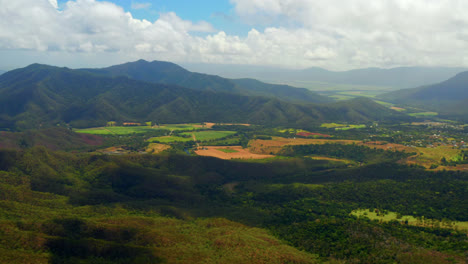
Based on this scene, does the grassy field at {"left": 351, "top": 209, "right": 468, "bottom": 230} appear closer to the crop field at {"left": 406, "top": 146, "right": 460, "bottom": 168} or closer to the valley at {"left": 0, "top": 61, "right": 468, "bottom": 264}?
the valley at {"left": 0, "top": 61, "right": 468, "bottom": 264}

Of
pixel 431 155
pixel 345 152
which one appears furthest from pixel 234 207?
pixel 431 155

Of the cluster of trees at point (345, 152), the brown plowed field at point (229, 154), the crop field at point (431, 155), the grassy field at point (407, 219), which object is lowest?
the grassy field at point (407, 219)

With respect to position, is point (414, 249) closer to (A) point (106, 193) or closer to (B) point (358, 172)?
(B) point (358, 172)

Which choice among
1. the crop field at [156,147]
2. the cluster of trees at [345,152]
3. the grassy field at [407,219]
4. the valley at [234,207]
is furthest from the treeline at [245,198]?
the crop field at [156,147]

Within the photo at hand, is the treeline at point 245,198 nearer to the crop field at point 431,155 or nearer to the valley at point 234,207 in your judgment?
the valley at point 234,207

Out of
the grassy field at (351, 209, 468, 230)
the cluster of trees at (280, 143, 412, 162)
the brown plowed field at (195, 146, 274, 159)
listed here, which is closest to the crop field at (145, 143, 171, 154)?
the brown plowed field at (195, 146, 274, 159)

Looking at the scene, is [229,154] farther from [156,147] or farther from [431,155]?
[431,155]

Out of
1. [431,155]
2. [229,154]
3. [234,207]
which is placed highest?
[431,155]

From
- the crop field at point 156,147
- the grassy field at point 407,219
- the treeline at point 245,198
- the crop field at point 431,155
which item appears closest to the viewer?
the treeline at point 245,198

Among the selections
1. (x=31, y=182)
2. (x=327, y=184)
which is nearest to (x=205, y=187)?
(x=327, y=184)
